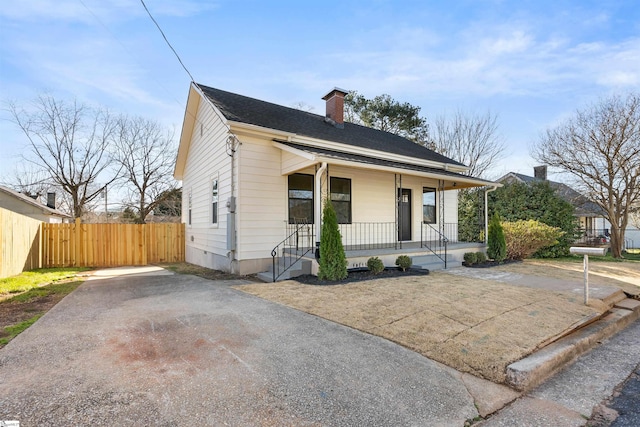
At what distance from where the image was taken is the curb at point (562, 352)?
9.01 feet

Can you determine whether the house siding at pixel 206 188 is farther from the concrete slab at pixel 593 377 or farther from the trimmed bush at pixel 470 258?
the concrete slab at pixel 593 377

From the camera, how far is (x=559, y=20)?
8.37 m

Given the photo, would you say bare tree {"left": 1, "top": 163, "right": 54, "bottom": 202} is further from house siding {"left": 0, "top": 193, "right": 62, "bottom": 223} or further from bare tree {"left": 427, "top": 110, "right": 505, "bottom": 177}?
bare tree {"left": 427, "top": 110, "right": 505, "bottom": 177}

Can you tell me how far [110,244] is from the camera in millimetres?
12078

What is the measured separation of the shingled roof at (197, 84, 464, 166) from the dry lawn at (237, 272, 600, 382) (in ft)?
16.4

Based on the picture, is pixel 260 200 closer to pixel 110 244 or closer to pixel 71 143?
pixel 110 244

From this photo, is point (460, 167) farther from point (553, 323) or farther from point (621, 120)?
point (553, 323)

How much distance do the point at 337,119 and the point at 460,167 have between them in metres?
5.66

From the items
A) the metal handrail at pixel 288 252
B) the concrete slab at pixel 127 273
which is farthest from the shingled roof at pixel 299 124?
the concrete slab at pixel 127 273

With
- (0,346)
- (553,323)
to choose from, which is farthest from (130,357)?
(553,323)

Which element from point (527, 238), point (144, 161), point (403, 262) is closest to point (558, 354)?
point (403, 262)

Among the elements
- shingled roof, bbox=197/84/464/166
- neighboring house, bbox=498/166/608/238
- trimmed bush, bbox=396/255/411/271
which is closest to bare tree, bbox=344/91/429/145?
neighboring house, bbox=498/166/608/238

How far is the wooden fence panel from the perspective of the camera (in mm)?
7562

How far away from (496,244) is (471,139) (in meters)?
13.2
